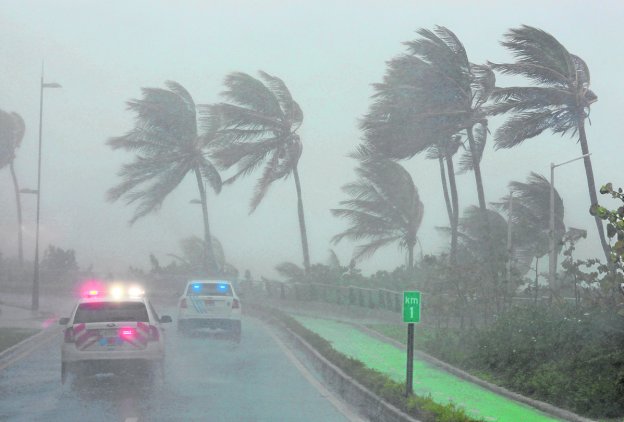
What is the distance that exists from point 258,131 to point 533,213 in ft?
46.7

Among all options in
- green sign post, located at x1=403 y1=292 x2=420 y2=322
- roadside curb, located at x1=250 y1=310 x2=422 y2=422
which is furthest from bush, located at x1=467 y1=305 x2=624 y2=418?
roadside curb, located at x1=250 y1=310 x2=422 y2=422

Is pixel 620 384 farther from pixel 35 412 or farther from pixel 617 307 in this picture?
pixel 35 412

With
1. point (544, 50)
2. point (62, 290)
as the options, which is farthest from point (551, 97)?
point (62, 290)

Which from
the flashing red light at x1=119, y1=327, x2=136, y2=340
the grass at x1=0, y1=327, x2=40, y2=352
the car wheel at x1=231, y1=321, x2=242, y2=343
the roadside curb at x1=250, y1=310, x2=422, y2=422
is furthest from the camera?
the car wheel at x1=231, y1=321, x2=242, y2=343

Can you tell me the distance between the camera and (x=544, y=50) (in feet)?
107

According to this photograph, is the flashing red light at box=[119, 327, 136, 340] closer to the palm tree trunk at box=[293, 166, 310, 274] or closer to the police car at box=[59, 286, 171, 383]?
the police car at box=[59, 286, 171, 383]

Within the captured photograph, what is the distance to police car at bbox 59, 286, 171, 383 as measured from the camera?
58.1 feet

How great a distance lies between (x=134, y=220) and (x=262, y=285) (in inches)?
310

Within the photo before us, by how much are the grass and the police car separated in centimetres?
494

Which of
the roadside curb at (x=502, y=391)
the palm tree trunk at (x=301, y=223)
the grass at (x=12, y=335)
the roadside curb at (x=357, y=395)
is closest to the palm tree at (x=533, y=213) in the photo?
the palm tree trunk at (x=301, y=223)

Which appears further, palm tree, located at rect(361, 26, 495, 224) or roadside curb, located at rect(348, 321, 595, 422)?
palm tree, located at rect(361, 26, 495, 224)

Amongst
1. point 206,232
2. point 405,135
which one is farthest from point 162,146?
point 405,135

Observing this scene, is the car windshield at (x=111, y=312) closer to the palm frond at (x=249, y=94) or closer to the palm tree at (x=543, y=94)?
the palm tree at (x=543, y=94)

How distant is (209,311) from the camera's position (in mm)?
28750
